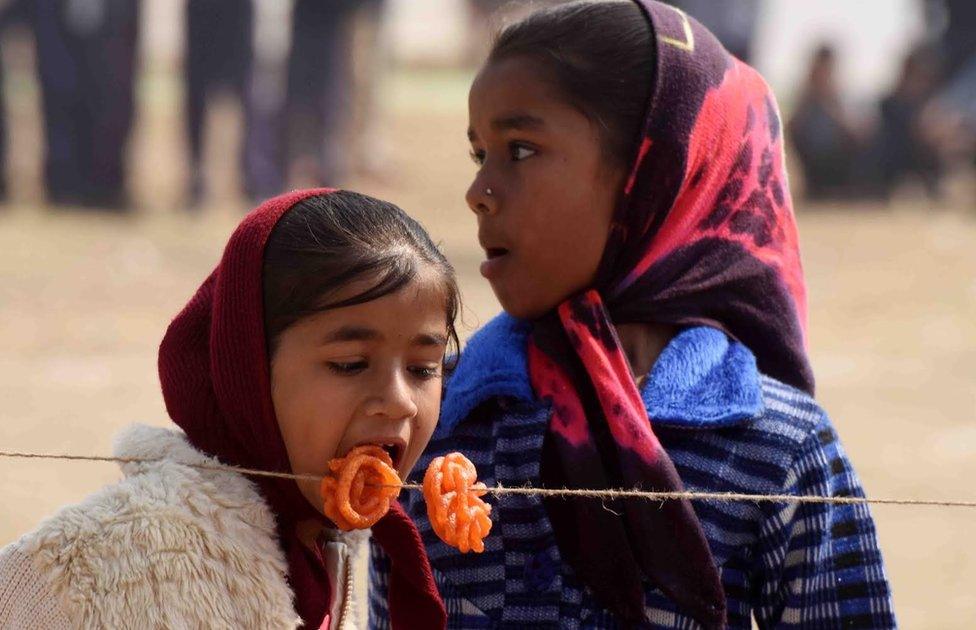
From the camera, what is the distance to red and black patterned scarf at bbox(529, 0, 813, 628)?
2539 mm

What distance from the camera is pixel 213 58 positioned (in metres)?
14.0

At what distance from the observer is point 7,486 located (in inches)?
267

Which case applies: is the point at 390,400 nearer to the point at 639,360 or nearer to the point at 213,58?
the point at 639,360

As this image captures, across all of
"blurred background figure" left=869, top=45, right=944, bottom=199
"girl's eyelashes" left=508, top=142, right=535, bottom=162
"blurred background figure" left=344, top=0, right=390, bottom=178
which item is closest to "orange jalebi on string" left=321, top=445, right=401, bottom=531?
"girl's eyelashes" left=508, top=142, right=535, bottom=162

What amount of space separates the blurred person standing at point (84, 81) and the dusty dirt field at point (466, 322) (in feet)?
1.87

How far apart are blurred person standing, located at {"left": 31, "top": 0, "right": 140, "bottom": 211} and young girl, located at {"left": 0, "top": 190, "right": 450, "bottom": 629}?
11.8 meters

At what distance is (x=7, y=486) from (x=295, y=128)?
8505mm

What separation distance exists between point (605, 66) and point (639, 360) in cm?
50

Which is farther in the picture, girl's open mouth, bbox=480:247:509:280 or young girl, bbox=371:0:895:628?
girl's open mouth, bbox=480:247:509:280

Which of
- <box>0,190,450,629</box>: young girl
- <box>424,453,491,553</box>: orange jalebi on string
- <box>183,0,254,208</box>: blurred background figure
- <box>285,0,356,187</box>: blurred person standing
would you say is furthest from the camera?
<box>285,0,356,187</box>: blurred person standing

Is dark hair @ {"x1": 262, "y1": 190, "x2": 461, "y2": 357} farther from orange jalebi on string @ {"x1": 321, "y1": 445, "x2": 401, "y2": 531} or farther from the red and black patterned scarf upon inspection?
the red and black patterned scarf

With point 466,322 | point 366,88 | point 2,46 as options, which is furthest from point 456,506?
point 366,88

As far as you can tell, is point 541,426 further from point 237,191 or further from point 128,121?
point 237,191

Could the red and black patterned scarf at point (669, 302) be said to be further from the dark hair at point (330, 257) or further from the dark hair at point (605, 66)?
the dark hair at point (330, 257)
